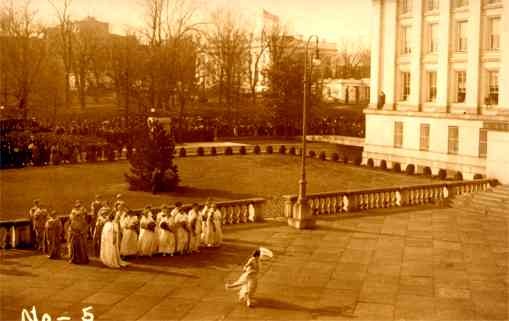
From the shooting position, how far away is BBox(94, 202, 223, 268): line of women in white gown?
2019cm

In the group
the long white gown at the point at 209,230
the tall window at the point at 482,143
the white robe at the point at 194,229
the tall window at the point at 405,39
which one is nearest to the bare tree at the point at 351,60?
the tall window at the point at 405,39

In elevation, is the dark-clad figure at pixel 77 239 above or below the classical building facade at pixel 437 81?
below

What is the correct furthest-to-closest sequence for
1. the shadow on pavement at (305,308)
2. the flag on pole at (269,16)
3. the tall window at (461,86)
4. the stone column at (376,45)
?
the flag on pole at (269,16), the stone column at (376,45), the tall window at (461,86), the shadow on pavement at (305,308)

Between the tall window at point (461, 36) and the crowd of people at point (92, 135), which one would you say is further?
the tall window at point (461, 36)

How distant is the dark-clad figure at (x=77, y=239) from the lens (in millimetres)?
20219

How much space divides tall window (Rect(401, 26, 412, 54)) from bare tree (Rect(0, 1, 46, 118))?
32751 millimetres

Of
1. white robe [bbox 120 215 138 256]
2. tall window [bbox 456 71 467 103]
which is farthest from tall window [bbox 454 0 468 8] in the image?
white robe [bbox 120 215 138 256]

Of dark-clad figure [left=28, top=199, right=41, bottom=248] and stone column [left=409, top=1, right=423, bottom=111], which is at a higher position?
stone column [left=409, top=1, right=423, bottom=111]

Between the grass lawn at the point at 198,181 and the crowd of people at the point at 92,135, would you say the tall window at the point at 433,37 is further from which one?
the crowd of people at the point at 92,135

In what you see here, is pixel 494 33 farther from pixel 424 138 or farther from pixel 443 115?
pixel 424 138

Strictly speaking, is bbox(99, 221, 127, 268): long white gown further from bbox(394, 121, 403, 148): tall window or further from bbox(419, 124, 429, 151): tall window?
bbox(394, 121, 403, 148): tall window

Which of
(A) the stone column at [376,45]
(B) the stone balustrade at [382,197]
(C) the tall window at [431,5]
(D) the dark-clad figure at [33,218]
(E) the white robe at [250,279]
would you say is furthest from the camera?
(A) the stone column at [376,45]

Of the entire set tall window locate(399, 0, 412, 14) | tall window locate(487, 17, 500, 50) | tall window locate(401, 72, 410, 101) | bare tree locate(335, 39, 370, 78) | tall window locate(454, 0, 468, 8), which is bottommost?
tall window locate(401, 72, 410, 101)

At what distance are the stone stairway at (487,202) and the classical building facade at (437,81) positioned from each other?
24.1 ft
